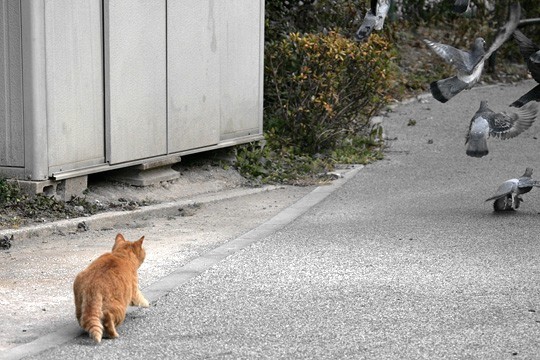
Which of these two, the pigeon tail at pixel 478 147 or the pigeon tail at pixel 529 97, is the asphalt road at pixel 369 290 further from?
the pigeon tail at pixel 529 97

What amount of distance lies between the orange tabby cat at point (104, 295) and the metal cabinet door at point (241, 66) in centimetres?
510

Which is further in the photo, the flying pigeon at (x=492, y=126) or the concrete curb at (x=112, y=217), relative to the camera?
Answer: the flying pigeon at (x=492, y=126)

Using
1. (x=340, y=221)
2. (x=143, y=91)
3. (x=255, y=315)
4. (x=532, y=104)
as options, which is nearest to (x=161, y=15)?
(x=143, y=91)

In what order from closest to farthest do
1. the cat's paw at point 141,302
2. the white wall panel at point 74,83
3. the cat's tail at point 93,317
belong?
the cat's tail at point 93,317 < the cat's paw at point 141,302 < the white wall panel at point 74,83

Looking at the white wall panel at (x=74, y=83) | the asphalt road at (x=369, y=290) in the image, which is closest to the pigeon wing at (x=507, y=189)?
the asphalt road at (x=369, y=290)

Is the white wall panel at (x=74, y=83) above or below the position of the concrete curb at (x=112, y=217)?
above

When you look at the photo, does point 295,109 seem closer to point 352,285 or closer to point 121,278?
point 352,285

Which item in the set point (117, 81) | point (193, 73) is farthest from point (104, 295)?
point (193, 73)

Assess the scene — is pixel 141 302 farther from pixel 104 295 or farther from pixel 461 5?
pixel 461 5

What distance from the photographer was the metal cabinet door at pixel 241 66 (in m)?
10.6

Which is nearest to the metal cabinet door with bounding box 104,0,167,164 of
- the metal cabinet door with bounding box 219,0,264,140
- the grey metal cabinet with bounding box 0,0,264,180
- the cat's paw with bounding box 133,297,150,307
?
the grey metal cabinet with bounding box 0,0,264,180

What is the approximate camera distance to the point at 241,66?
10.9m

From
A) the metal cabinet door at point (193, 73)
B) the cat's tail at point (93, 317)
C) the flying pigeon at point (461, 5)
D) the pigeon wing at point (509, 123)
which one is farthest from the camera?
the metal cabinet door at point (193, 73)

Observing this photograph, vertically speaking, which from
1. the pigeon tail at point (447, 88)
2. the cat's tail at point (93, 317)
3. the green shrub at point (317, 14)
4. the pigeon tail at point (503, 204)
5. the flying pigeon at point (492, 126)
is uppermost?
the green shrub at point (317, 14)
